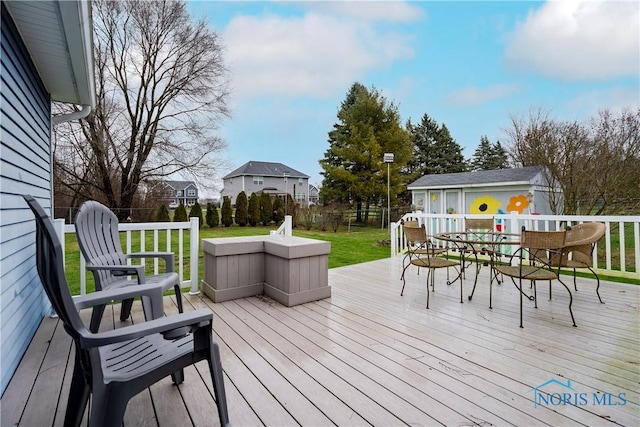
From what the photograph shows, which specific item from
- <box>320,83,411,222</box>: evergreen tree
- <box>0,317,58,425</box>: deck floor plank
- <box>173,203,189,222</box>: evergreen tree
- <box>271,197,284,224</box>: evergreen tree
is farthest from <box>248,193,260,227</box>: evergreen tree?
<box>0,317,58,425</box>: deck floor plank

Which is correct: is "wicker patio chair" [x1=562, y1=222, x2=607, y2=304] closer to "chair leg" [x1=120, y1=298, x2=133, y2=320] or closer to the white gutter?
"chair leg" [x1=120, y1=298, x2=133, y2=320]

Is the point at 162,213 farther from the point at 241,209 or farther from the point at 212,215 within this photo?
the point at 241,209

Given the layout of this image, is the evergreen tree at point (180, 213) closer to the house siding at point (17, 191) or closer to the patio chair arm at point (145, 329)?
the house siding at point (17, 191)

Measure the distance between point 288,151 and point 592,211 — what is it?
23853 millimetres

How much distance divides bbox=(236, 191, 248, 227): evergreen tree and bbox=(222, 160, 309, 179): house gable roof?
12.6m

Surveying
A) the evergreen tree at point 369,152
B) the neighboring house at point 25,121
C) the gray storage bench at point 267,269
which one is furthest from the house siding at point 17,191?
the evergreen tree at point 369,152

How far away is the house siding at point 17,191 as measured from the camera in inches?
79.0

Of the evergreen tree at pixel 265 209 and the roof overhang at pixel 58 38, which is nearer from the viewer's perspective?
the roof overhang at pixel 58 38

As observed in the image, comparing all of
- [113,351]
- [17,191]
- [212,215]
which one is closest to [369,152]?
[212,215]

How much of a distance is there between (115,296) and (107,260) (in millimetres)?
1293

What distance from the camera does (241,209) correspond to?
49.0ft

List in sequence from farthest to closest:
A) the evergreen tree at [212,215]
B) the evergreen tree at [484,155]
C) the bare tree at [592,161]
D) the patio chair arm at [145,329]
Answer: the evergreen tree at [484,155] → the evergreen tree at [212,215] → the bare tree at [592,161] → the patio chair arm at [145,329]

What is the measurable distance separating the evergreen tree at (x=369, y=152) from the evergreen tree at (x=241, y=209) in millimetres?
5434

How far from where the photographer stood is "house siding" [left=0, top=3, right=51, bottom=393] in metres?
2.01
